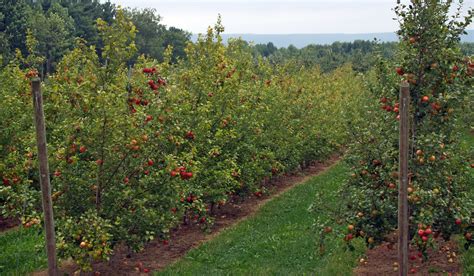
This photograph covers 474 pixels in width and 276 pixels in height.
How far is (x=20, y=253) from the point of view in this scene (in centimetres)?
1145

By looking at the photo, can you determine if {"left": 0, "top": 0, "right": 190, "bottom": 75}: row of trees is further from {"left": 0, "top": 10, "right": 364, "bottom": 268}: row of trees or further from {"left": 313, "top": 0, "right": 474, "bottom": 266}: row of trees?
{"left": 313, "top": 0, "right": 474, "bottom": 266}: row of trees

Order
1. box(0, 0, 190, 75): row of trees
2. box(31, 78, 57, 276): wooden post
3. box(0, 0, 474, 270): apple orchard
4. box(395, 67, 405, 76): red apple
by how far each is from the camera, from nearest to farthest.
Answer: box(31, 78, 57, 276): wooden post → box(0, 0, 474, 270): apple orchard → box(395, 67, 405, 76): red apple → box(0, 0, 190, 75): row of trees

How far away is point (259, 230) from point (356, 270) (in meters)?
4.05

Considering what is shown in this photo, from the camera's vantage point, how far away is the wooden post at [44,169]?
5.98m

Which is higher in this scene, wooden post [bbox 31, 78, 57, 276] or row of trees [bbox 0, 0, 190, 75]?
row of trees [bbox 0, 0, 190, 75]

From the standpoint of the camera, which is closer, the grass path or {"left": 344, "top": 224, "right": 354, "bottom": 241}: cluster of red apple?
{"left": 344, "top": 224, "right": 354, "bottom": 241}: cluster of red apple

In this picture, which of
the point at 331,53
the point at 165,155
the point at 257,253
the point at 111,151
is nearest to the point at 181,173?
the point at 165,155

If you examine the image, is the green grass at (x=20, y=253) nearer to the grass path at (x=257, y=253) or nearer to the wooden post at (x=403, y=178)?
the grass path at (x=257, y=253)

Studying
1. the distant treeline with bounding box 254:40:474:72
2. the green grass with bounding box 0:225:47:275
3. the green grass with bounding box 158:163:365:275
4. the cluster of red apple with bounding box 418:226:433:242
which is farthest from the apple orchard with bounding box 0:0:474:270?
the distant treeline with bounding box 254:40:474:72

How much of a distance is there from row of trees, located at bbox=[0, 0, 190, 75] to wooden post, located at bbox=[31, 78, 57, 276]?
23833mm

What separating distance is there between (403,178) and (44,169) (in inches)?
164

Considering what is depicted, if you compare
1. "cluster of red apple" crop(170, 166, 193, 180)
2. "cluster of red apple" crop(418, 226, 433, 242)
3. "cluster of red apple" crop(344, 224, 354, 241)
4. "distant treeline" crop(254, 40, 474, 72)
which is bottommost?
"cluster of red apple" crop(344, 224, 354, 241)

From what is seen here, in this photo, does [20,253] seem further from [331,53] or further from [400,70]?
[331,53]

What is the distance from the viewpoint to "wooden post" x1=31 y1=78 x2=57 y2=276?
19.6ft
